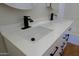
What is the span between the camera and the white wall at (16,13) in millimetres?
1182

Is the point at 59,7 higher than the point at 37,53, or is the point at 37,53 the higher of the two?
the point at 59,7

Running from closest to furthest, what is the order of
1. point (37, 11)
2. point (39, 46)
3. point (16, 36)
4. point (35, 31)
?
point (39, 46)
point (16, 36)
point (35, 31)
point (37, 11)

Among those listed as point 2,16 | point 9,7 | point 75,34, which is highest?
point 9,7

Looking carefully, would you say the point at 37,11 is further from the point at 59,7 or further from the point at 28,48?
the point at 28,48

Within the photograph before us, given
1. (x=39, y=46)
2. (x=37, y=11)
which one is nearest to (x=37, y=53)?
(x=39, y=46)

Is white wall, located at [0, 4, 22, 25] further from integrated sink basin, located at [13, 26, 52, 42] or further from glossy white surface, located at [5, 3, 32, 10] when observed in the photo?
integrated sink basin, located at [13, 26, 52, 42]

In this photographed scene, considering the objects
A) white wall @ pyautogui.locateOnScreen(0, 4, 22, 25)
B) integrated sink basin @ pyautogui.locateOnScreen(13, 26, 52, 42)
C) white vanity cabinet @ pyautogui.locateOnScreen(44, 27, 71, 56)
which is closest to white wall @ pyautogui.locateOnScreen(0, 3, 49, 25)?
white wall @ pyautogui.locateOnScreen(0, 4, 22, 25)

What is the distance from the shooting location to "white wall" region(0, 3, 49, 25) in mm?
1182

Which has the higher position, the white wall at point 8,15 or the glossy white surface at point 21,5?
the glossy white surface at point 21,5

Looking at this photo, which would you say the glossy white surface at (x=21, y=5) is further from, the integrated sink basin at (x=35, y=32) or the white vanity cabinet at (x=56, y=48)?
the white vanity cabinet at (x=56, y=48)

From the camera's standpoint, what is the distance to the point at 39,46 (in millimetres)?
882

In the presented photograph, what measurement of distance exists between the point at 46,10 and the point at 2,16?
791 millimetres

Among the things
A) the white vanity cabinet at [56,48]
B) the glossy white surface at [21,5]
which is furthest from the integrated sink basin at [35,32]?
the glossy white surface at [21,5]

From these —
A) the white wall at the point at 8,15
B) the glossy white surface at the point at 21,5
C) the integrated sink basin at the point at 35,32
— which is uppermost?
the glossy white surface at the point at 21,5
